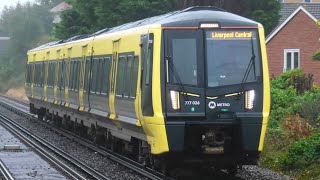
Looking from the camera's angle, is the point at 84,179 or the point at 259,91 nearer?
the point at 259,91

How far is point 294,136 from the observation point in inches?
651

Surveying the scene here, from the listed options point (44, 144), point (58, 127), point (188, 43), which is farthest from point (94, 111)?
point (58, 127)

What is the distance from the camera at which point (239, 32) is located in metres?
12.8

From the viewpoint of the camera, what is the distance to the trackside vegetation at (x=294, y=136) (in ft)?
46.5

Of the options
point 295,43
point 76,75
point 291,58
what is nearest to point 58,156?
point 76,75

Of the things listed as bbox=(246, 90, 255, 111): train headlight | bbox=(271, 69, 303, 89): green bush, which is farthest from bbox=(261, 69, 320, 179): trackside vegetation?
bbox=(246, 90, 255, 111): train headlight

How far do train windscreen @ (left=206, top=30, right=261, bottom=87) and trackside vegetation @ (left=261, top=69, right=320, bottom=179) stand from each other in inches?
92.3

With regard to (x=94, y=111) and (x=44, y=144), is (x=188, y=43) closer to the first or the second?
(x=94, y=111)

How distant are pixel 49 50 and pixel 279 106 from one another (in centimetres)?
1057

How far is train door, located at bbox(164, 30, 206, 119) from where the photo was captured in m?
12.4

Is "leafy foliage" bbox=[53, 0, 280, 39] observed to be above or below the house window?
above

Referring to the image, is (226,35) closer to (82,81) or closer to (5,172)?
(5,172)

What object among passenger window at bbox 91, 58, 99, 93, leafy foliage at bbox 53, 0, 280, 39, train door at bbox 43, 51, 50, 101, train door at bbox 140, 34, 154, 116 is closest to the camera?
train door at bbox 140, 34, 154, 116

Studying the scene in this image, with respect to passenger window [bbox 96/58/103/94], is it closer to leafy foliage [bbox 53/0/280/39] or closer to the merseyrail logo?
the merseyrail logo
